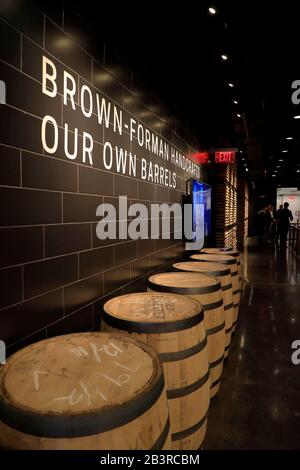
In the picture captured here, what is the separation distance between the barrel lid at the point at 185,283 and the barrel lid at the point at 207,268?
6.2 inches

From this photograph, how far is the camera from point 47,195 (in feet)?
5.78

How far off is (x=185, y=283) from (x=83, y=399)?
1.60 meters

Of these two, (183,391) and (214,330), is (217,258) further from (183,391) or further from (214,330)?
(183,391)

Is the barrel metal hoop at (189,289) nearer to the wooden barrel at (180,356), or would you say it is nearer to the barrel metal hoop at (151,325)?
the wooden barrel at (180,356)

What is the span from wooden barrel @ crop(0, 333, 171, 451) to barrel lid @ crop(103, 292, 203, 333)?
235mm

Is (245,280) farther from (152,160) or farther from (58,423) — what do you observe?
(58,423)

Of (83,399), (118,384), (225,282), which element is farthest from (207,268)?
(83,399)

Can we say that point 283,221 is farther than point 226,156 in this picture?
Yes

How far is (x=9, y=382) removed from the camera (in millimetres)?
1084

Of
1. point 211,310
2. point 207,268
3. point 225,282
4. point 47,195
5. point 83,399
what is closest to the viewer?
point 83,399

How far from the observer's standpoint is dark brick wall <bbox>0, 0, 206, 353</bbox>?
4.91 feet

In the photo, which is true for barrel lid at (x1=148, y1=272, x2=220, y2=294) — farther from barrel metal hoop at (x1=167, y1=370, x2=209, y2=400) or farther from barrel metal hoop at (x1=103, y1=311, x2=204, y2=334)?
barrel metal hoop at (x1=167, y1=370, x2=209, y2=400)

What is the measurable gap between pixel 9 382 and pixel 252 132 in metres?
8.03
